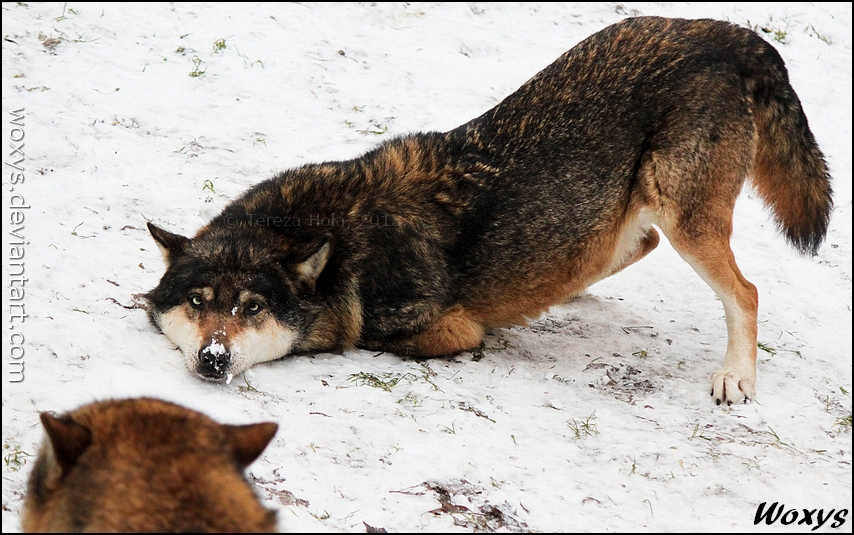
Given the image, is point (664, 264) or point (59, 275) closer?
point (59, 275)

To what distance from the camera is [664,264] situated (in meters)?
8.85

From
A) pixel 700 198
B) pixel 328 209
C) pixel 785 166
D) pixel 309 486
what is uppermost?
pixel 785 166

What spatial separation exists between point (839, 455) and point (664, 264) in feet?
10.3

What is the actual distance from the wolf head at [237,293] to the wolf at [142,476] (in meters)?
2.64

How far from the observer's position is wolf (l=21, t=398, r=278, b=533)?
2.88 metres

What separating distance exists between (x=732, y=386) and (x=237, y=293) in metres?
3.67

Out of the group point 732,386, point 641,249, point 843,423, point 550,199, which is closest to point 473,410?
point 550,199

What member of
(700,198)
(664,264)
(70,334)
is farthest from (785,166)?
(70,334)

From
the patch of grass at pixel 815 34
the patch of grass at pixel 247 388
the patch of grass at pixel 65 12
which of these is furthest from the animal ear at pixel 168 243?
the patch of grass at pixel 815 34

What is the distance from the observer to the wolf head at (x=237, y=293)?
612cm

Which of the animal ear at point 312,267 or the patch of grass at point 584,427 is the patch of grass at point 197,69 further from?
the patch of grass at point 584,427

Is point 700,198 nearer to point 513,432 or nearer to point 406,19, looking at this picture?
point 513,432

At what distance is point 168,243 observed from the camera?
6.44 meters

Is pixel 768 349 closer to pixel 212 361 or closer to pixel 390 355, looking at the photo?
pixel 390 355
